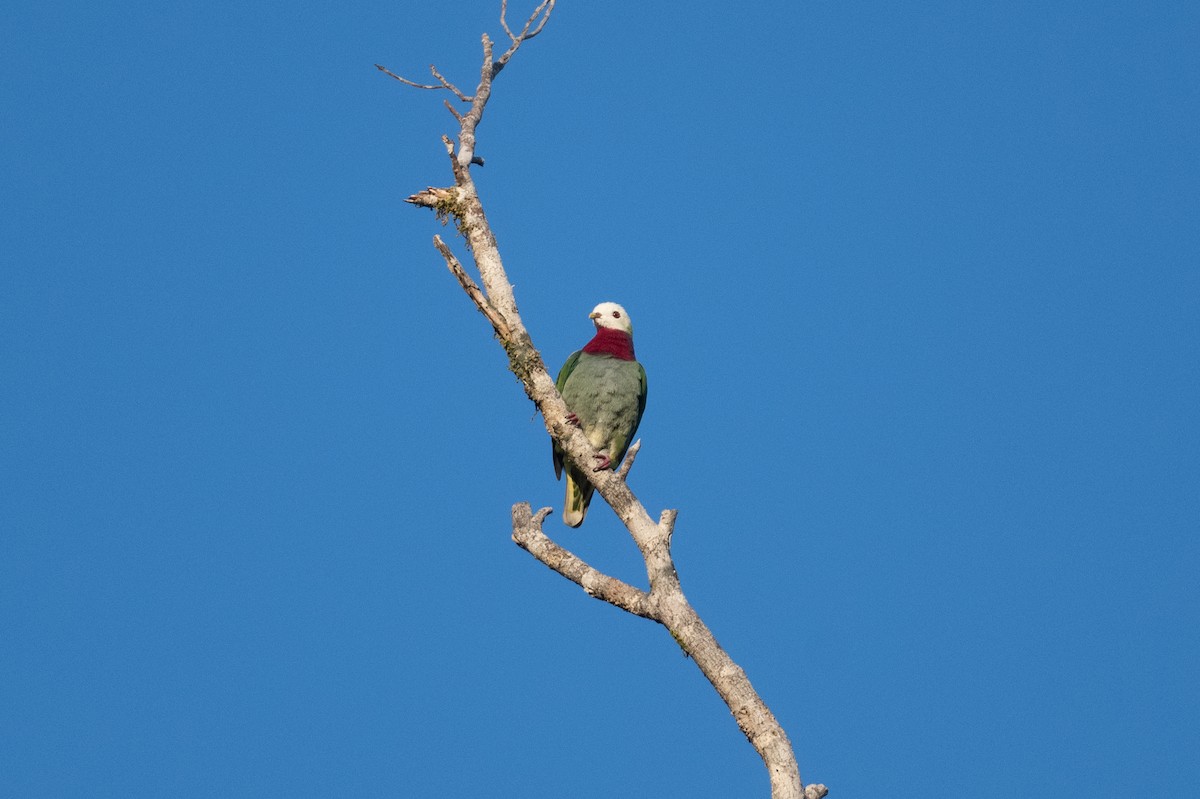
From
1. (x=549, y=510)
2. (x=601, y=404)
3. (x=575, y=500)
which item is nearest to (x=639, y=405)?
(x=601, y=404)

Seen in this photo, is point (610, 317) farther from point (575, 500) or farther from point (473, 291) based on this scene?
point (473, 291)

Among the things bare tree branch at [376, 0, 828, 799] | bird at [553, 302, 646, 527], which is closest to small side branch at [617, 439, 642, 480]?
bare tree branch at [376, 0, 828, 799]

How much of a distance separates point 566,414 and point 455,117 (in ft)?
7.94

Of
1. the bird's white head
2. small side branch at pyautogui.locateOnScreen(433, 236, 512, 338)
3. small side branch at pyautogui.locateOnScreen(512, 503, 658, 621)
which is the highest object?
the bird's white head

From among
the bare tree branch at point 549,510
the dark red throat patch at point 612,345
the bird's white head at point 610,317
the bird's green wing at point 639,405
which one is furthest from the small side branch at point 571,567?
the bird's white head at point 610,317

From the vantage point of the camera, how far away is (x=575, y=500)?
9922mm

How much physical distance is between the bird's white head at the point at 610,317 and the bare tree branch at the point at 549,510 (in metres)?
2.47

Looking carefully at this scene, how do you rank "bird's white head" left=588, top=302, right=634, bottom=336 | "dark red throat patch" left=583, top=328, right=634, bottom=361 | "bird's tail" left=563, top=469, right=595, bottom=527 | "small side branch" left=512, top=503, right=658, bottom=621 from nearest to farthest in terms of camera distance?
"small side branch" left=512, top=503, right=658, bottom=621, "bird's tail" left=563, top=469, right=595, bottom=527, "dark red throat patch" left=583, top=328, right=634, bottom=361, "bird's white head" left=588, top=302, right=634, bottom=336

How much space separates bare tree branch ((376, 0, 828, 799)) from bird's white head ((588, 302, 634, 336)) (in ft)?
8.12

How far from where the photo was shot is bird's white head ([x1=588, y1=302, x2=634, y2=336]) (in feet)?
35.3

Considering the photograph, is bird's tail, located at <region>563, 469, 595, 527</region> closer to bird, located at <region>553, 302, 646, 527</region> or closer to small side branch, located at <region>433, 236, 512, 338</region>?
bird, located at <region>553, 302, 646, 527</region>

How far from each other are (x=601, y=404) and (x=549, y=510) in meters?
1.81

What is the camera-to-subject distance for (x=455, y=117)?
8.55 m

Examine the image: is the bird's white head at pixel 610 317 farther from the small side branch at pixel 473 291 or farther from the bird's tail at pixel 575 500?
the small side branch at pixel 473 291
